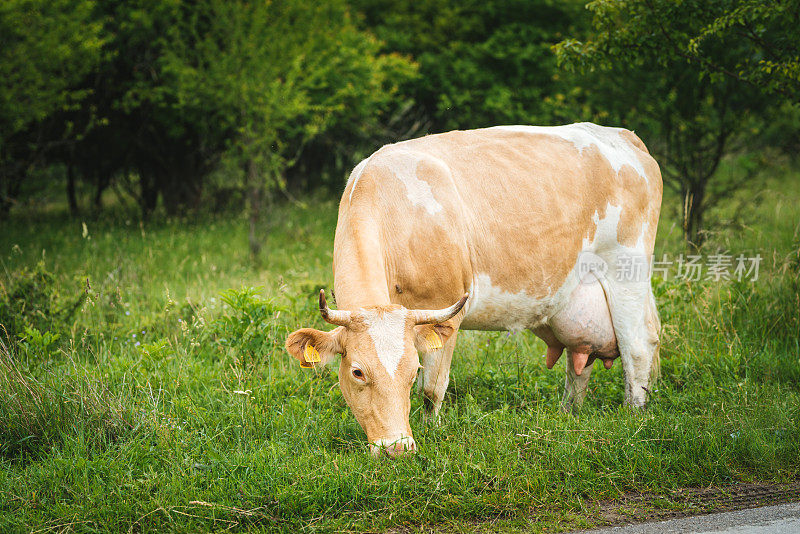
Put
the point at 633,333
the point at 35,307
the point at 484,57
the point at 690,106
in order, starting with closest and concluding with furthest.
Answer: the point at 633,333 < the point at 35,307 < the point at 690,106 < the point at 484,57

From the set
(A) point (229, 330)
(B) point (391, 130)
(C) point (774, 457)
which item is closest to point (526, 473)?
(C) point (774, 457)

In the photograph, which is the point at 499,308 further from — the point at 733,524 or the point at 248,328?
the point at 248,328

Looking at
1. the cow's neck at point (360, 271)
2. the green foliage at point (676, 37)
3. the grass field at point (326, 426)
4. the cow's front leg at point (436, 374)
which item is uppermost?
the green foliage at point (676, 37)

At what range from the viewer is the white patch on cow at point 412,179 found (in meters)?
4.24

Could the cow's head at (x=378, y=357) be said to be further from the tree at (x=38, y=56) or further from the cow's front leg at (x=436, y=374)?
the tree at (x=38, y=56)

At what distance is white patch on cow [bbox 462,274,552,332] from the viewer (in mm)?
4457

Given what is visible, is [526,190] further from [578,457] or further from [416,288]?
[578,457]

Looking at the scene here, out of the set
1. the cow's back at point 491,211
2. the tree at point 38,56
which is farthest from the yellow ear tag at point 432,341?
the tree at point 38,56

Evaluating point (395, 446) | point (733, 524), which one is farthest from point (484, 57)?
point (733, 524)

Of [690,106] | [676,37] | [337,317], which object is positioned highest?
[676,37]

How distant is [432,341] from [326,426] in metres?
1.02

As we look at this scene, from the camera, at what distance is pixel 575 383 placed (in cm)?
499

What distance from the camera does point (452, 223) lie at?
14.0 feet

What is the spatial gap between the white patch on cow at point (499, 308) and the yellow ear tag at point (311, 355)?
1.22 meters
